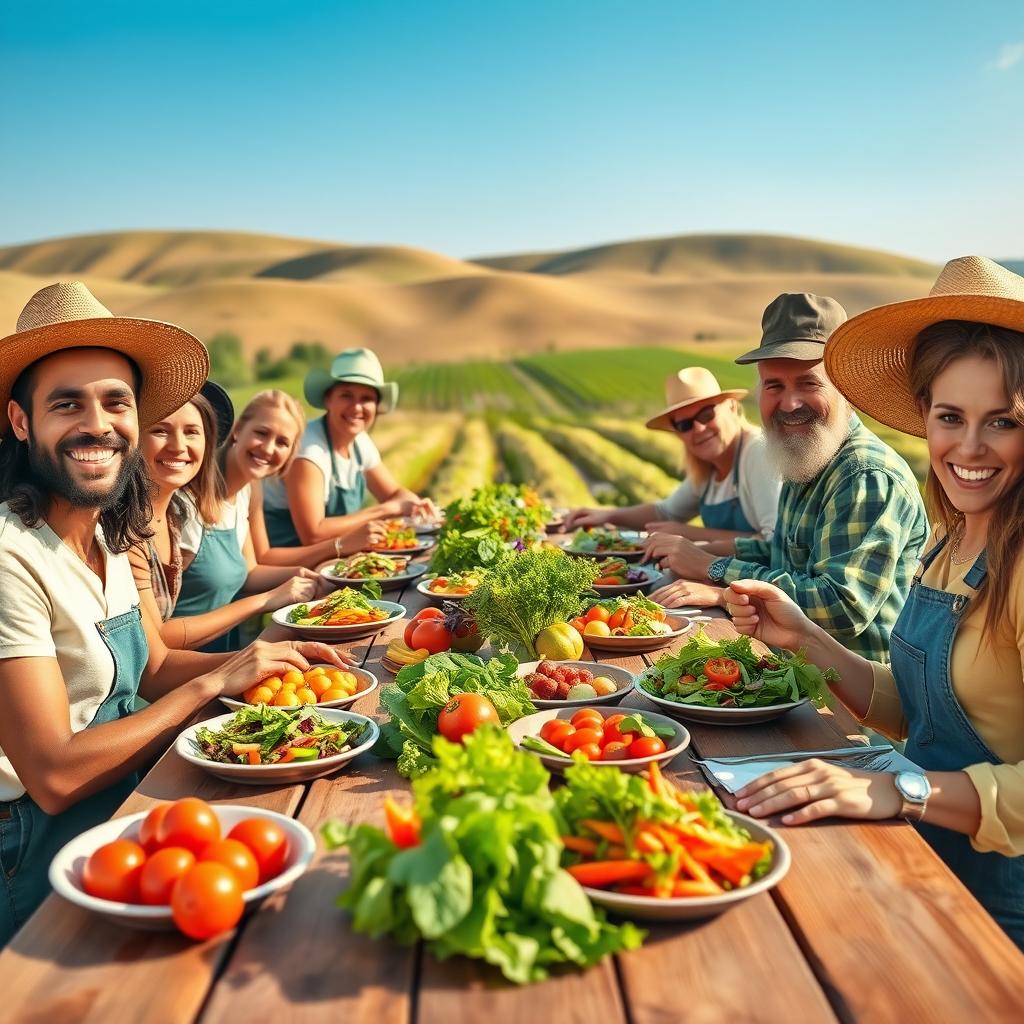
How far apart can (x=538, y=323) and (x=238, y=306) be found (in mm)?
16993

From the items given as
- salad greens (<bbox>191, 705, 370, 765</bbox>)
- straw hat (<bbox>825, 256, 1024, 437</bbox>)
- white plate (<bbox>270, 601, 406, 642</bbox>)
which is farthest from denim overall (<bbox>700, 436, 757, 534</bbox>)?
salad greens (<bbox>191, 705, 370, 765</bbox>)

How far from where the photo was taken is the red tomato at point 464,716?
79.5 inches

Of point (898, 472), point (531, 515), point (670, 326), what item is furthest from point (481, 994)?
point (670, 326)

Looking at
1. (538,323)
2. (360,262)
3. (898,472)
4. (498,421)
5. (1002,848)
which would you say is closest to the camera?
(1002,848)

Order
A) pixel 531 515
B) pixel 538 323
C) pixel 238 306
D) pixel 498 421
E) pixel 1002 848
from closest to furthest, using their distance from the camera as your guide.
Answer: pixel 1002 848
pixel 531 515
pixel 498 421
pixel 238 306
pixel 538 323

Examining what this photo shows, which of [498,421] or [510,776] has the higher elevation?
[510,776]

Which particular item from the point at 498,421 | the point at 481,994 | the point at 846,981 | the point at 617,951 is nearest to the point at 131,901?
the point at 481,994

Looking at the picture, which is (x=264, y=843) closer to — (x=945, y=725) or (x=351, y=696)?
(x=351, y=696)

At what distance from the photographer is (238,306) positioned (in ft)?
175

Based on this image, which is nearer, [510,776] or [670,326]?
[510,776]

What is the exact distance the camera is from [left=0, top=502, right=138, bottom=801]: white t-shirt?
2230 mm

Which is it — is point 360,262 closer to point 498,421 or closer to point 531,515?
point 498,421

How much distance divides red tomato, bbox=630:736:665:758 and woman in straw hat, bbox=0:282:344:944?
1.00 m

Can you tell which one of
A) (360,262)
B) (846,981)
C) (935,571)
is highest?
(360,262)
